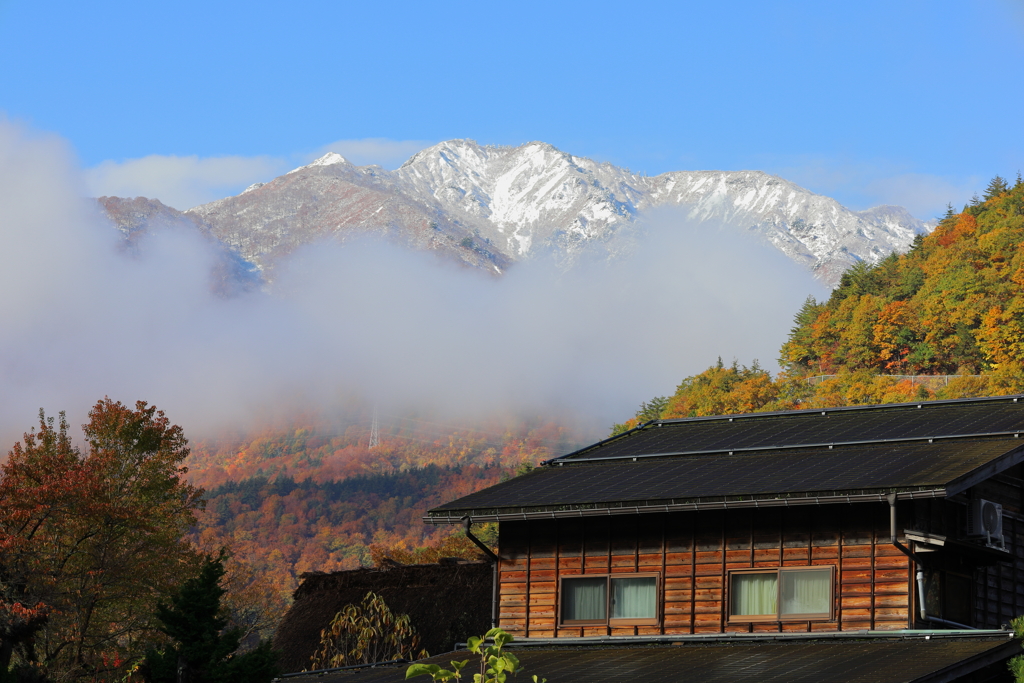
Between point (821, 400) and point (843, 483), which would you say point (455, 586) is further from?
point (821, 400)

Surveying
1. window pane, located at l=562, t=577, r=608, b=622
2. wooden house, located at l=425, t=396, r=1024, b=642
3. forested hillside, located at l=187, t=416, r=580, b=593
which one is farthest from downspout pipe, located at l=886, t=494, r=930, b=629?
forested hillside, located at l=187, t=416, r=580, b=593

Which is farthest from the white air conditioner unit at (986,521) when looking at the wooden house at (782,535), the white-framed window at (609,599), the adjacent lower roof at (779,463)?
the white-framed window at (609,599)

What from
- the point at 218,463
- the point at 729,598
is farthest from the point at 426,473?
the point at 729,598

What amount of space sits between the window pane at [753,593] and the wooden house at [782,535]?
2 cm

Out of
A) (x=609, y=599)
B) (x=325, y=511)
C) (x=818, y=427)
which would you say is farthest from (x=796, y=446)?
(x=325, y=511)

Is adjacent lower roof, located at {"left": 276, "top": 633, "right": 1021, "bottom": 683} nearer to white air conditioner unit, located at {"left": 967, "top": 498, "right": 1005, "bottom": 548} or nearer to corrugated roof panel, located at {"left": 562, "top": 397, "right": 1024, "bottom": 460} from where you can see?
white air conditioner unit, located at {"left": 967, "top": 498, "right": 1005, "bottom": 548}

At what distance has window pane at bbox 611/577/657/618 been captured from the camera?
20.8 metres

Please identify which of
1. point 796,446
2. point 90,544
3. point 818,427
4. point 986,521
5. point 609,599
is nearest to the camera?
point 986,521

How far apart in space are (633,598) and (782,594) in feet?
9.08

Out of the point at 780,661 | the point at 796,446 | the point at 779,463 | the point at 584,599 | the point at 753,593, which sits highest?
the point at 796,446

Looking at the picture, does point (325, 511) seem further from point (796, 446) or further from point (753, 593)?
point (753, 593)

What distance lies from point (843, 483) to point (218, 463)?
189 metres

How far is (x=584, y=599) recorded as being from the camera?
2145 cm

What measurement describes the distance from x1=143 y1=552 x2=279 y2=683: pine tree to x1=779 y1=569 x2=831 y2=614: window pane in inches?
400
